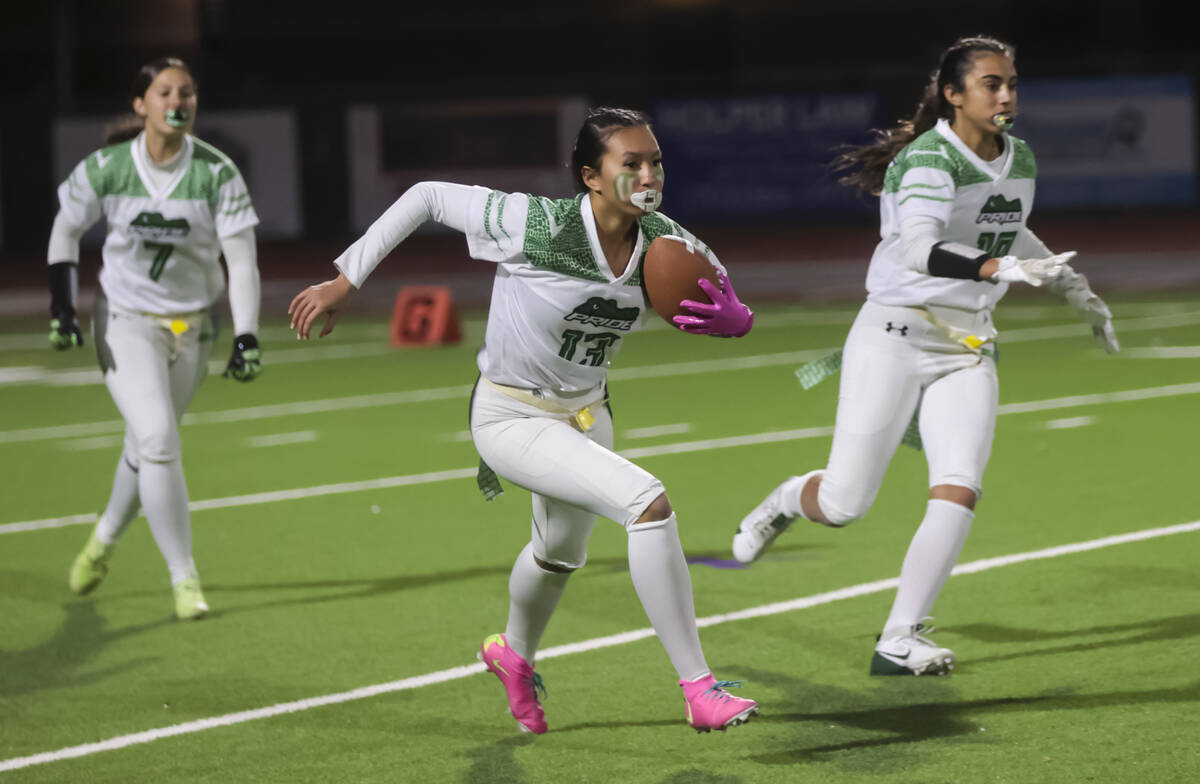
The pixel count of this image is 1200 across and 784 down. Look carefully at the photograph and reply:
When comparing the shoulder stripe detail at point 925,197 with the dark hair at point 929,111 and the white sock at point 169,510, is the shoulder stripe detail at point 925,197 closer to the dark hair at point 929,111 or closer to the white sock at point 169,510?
the dark hair at point 929,111

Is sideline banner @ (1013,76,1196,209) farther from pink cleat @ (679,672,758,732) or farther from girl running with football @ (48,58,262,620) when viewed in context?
pink cleat @ (679,672,758,732)

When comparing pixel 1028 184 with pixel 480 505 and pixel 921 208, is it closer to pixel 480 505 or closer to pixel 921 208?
pixel 921 208

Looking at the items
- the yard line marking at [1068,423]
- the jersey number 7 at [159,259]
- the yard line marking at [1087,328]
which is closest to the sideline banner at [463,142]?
the yard line marking at [1087,328]

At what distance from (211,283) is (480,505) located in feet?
7.83

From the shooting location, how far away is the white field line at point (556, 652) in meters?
5.57

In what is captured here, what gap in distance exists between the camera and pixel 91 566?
25.2 ft

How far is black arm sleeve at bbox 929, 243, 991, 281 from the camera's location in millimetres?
5465

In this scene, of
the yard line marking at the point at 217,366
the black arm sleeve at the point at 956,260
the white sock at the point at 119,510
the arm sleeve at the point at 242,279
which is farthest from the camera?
the yard line marking at the point at 217,366

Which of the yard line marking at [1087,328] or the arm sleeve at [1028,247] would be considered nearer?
the arm sleeve at [1028,247]

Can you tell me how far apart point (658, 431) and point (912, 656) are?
5.90 meters

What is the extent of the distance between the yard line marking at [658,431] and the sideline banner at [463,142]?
54.6 ft

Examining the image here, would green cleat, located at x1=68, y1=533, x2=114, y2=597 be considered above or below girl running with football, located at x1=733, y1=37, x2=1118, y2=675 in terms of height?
below

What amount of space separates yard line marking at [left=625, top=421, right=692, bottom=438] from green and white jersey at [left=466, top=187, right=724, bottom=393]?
6.24m

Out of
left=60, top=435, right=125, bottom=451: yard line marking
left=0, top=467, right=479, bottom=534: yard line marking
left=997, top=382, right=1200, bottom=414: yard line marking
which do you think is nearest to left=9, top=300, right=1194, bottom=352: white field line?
left=997, top=382, right=1200, bottom=414: yard line marking
